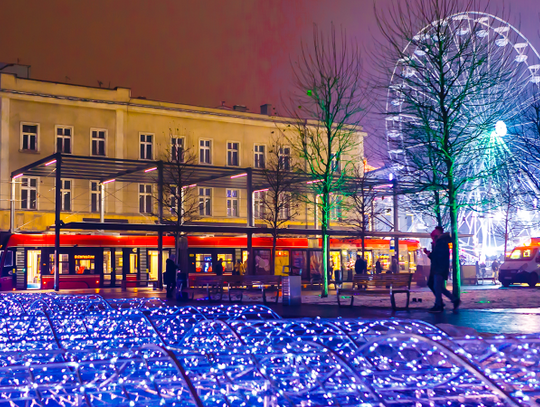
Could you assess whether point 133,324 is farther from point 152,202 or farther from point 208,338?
point 152,202

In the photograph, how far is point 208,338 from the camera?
8.12 meters

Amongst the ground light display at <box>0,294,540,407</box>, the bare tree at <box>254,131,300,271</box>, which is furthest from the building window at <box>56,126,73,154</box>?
the ground light display at <box>0,294,540,407</box>

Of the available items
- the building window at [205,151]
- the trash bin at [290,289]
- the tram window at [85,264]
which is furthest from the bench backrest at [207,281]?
the building window at [205,151]

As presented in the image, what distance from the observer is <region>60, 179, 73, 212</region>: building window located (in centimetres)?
4424

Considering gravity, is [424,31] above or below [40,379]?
above

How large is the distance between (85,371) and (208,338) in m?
3.72

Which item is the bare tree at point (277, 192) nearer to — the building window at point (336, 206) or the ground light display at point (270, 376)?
the building window at point (336, 206)

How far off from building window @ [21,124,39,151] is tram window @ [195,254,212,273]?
45.1ft

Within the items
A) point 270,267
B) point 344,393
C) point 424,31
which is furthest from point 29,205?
point 344,393

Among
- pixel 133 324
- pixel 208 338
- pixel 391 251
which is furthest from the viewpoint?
pixel 391 251

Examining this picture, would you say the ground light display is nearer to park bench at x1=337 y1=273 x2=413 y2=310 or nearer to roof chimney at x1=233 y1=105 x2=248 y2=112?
park bench at x1=337 y1=273 x2=413 y2=310

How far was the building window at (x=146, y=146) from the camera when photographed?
47.5 metres

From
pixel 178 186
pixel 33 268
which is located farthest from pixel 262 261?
pixel 33 268

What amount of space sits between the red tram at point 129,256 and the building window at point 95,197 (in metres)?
8.41
